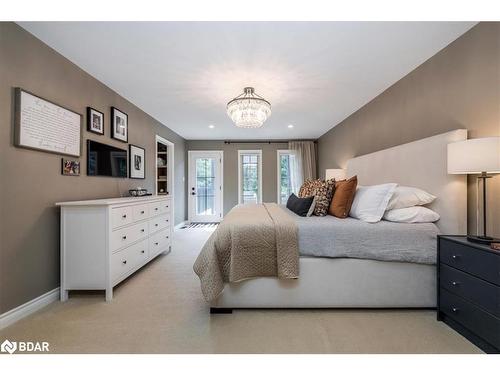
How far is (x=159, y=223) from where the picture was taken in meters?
3.15

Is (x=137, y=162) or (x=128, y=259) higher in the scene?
(x=137, y=162)

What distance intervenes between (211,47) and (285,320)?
7.64 ft

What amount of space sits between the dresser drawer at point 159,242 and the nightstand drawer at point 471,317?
294 centimetres

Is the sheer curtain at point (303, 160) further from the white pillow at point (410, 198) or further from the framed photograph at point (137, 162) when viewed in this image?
the white pillow at point (410, 198)

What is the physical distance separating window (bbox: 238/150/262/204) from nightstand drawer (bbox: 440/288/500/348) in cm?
488

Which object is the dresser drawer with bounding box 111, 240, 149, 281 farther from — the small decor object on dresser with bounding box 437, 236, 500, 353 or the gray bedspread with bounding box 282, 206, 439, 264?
the small decor object on dresser with bounding box 437, 236, 500, 353

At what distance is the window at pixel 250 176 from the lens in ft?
20.6

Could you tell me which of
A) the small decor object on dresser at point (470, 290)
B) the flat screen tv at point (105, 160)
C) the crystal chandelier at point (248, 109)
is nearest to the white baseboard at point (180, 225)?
the flat screen tv at point (105, 160)

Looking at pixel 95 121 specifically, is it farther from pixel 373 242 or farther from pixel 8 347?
pixel 373 242

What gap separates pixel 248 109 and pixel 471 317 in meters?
2.51

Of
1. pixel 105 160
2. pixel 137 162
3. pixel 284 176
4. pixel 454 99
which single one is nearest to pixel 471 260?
pixel 454 99

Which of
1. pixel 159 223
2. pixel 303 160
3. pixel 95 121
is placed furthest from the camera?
pixel 303 160

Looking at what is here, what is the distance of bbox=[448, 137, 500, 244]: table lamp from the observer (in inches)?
55.1

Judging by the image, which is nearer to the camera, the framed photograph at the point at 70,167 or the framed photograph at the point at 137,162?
the framed photograph at the point at 70,167
